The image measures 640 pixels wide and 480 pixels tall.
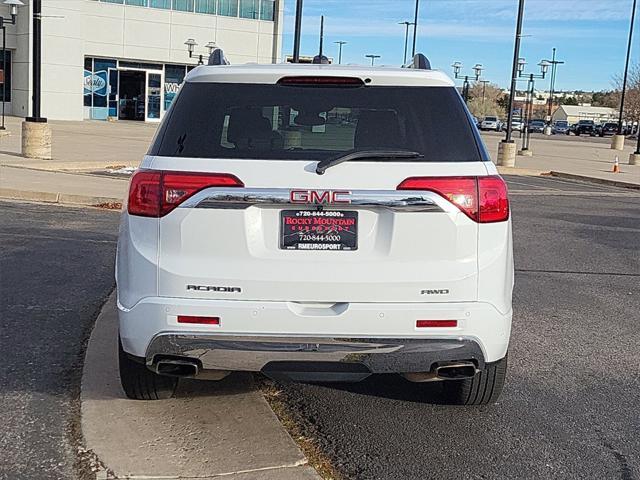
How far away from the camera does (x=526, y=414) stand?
15.3 ft

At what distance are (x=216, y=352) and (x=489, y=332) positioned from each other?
1.29m

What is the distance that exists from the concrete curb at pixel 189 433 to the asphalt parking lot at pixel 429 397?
0.13 metres

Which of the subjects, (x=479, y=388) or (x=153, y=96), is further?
(x=153, y=96)

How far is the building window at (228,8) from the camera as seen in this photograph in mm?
48750

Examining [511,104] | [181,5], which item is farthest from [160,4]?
[511,104]

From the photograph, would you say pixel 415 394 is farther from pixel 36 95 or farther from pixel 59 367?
pixel 36 95

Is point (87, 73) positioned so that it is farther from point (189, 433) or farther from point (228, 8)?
point (189, 433)

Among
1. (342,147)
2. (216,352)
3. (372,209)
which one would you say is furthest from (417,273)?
(216,352)

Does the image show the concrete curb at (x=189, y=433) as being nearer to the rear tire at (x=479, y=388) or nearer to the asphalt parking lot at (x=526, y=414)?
the asphalt parking lot at (x=526, y=414)

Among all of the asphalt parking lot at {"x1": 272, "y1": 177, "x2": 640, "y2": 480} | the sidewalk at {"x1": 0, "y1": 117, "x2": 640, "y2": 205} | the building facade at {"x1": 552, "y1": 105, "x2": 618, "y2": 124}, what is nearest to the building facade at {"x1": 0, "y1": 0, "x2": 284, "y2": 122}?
the sidewalk at {"x1": 0, "y1": 117, "x2": 640, "y2": 205}

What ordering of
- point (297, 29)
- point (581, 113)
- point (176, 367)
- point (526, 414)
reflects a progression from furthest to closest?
point (581, 113)
point (297, 29)
point (526, 414)
point (176, 367)

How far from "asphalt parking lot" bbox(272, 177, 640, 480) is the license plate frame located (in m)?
1.04

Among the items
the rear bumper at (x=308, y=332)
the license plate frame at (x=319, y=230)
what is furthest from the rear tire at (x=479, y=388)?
the license plate frame at (x=319, y=230)

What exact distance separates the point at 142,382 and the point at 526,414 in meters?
2.13
